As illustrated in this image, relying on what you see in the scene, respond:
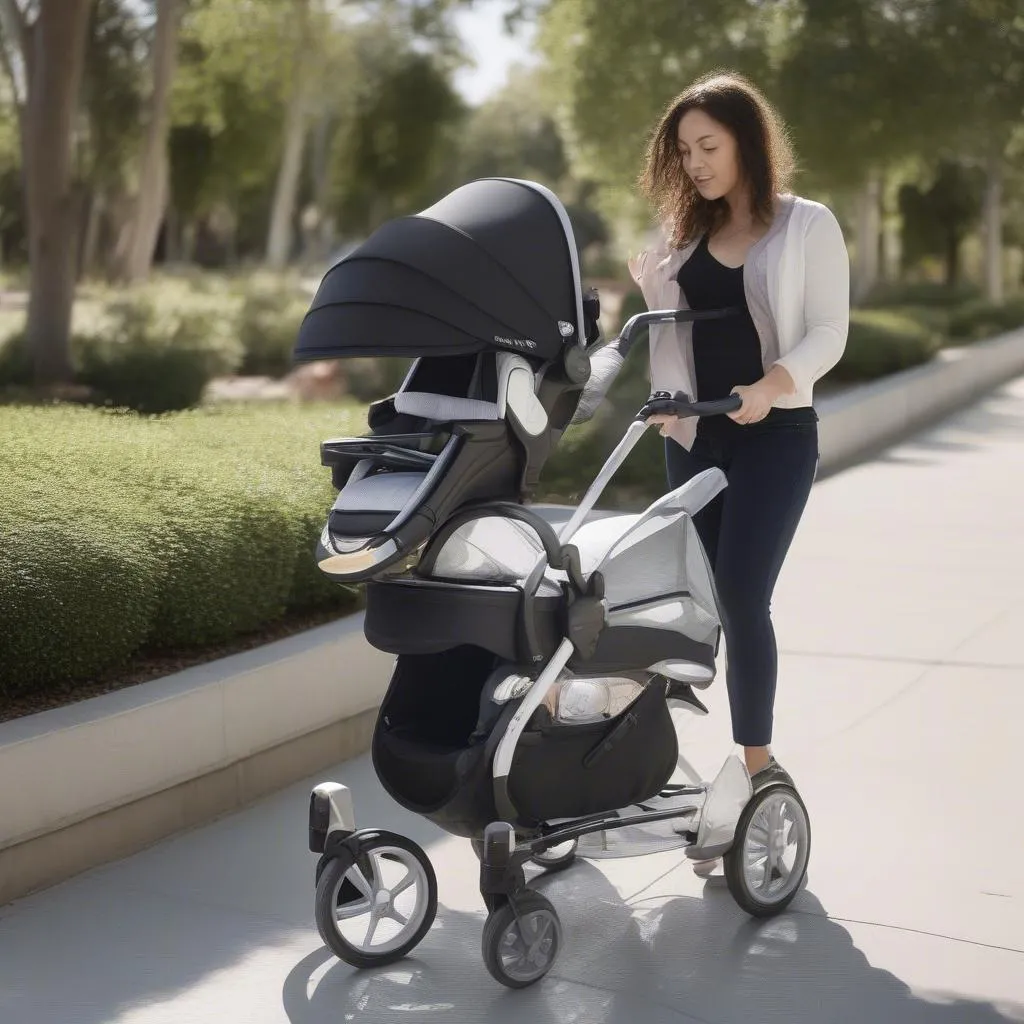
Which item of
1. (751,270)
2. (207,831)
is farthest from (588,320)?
(207,831)

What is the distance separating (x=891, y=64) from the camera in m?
18.8

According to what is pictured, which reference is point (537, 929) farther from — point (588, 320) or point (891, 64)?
point (891, 64)

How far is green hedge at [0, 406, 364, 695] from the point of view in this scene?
14.4ft

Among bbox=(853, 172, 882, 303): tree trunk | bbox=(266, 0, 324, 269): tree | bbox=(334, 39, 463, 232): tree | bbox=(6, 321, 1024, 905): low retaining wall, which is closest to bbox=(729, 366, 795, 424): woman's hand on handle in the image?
bbox=(6, 321, 1024, 905): low retaining wall

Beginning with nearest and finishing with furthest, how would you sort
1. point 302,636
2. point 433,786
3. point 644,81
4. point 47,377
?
1. point 433,786
2. point 302,636
3. point 47,377
4. point 644,81

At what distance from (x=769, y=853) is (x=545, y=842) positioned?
657 mm

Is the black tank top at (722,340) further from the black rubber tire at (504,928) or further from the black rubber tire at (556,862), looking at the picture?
the black rubber tire at (504,928)

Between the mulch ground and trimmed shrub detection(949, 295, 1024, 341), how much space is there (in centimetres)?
1707

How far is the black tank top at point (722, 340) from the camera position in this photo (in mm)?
4055

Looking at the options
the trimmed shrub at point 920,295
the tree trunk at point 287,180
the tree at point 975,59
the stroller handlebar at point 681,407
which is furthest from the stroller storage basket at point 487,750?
the tree trunk at point 287,180

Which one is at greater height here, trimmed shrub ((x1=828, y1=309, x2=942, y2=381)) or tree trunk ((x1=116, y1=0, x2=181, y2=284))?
tree trunk ((x1=116, y1=0, x2=181, y2=284))

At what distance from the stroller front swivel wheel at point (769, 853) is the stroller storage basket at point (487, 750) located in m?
0.24

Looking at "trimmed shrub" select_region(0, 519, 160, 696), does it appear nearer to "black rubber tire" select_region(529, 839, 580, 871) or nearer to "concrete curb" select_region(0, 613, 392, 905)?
"concrete curb" select_region(0, 613, 392, 905)

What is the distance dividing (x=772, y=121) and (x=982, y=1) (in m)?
15.3
